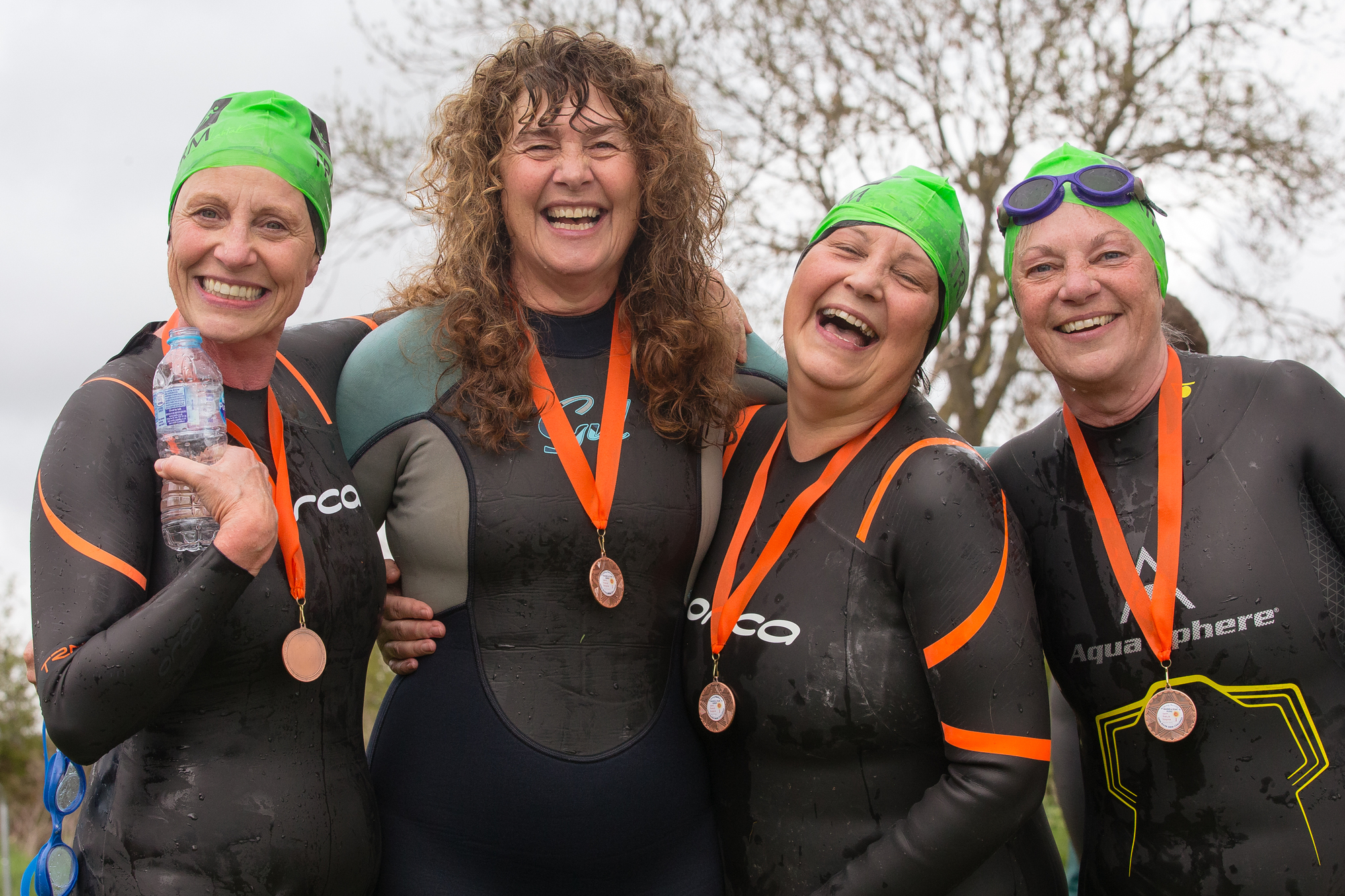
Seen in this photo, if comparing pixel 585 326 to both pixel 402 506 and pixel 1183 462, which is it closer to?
pixel 402 506

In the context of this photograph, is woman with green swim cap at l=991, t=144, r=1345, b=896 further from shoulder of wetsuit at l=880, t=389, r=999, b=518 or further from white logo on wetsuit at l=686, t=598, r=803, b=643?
white logo on wetsuit at l=686, t=598, r=803, b=643

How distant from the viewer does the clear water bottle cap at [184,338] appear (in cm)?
256

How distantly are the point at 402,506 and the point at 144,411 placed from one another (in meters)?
0.73

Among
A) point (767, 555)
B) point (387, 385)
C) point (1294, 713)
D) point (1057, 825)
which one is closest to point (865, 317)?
point (767, 555)

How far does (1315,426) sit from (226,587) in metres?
2.61

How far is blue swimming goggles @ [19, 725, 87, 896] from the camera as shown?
256cm

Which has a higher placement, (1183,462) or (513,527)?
(1183,462)

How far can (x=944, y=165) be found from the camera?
39.3ft

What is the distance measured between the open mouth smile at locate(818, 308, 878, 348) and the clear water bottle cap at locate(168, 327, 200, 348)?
5.21 ft

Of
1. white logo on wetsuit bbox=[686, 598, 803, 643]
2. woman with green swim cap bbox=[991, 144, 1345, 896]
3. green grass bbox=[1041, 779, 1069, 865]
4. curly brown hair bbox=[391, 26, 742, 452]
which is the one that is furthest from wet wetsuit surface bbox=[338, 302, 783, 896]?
green grass bbox=[1041, 779, 1069, 865]

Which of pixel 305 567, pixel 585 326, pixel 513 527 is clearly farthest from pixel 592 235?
pixel 305 567

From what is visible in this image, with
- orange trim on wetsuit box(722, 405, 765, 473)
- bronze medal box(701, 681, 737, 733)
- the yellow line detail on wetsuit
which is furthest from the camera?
orange trim on wetsuit box(722, 405, 765, 473)

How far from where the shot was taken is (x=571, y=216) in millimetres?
3148

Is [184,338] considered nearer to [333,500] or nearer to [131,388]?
[131,388]
